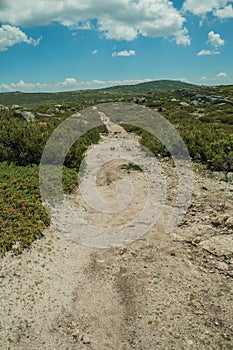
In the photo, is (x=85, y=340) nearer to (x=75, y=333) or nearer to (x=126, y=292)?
(x=75, y=333)

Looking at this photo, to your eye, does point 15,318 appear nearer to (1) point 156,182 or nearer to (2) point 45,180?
(2) point 45,180

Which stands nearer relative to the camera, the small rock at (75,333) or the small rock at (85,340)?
the small rock at (85,340)

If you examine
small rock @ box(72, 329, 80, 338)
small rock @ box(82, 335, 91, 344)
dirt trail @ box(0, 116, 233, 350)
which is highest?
dirt trail @ box(0, 116, 233, 350)

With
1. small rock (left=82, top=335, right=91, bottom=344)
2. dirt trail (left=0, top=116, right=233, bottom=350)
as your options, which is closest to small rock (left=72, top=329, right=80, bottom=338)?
dirt trail (left=0, top=116, right=233, bottom=350)

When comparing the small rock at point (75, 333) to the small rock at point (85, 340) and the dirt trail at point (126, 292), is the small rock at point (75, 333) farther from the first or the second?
the small rock at point (85, 340)

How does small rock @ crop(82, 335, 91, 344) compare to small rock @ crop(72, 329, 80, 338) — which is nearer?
small rock @ crop(82, 335, 91, 344)

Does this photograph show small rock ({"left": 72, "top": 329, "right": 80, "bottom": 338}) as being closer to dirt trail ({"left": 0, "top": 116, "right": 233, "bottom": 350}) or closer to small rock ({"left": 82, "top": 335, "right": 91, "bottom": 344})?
dirt trail ({"left": 0, "top": 116, "right": 233, "bottom": 350})

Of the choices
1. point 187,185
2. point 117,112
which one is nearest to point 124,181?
point 187,185

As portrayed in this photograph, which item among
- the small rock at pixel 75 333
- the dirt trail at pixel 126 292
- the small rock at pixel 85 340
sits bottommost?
the small rock at pixel 85 340

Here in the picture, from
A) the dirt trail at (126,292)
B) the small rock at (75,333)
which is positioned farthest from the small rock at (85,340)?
the small rock at (75,333)

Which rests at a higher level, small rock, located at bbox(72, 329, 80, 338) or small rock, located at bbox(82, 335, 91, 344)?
small rock, located at bbox(72, 329, 80, 338)
